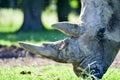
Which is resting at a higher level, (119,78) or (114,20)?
(114,20)

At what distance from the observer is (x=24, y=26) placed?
2927 cm

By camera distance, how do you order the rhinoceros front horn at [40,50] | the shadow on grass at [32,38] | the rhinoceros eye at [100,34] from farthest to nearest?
1. the shadow on grass at [32,38]
2. the rhinoceros eye at [100,34]
3. the rhinoceros front horn at [40,50]

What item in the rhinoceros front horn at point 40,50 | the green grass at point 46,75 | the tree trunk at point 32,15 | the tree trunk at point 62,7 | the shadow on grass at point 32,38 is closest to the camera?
the rhinoceros front horn at point 40,50

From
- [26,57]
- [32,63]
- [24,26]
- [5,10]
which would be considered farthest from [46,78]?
[5,10]

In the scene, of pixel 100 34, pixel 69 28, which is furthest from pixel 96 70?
pixel 69 28

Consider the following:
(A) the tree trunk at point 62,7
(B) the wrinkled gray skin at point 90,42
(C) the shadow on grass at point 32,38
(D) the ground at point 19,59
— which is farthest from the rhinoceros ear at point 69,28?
(A) the tree trunk at point 62,7

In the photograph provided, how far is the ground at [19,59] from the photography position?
1180 cm

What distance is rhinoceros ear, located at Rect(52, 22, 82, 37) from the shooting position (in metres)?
7.17

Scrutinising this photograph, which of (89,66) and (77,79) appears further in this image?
(77,79)

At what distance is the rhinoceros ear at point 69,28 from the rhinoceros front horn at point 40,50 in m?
0.30

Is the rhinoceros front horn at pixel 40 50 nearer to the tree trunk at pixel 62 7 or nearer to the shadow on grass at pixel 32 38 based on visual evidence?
the shadow on grass at pixel 32 38

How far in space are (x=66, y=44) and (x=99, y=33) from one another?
1.69 ft

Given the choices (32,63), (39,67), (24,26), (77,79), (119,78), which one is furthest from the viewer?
(24,26)

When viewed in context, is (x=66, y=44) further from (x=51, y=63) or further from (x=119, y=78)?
(x=51, y=63)
